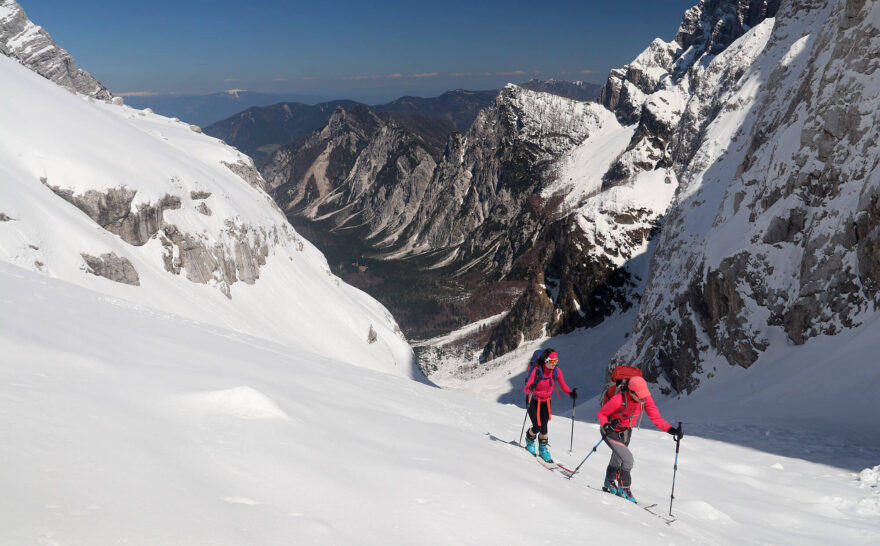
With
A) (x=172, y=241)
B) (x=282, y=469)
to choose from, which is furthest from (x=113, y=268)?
(x=282, y=469)

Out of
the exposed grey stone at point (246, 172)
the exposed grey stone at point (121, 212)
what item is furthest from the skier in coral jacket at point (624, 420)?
the exposed grey stone at point (246, 172)

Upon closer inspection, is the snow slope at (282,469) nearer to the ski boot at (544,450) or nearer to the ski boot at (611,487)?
the ski boot at (611,487)

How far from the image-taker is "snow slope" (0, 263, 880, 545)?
5.85m

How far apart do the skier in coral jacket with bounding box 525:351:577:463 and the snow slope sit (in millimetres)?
650

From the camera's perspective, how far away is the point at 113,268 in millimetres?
45031

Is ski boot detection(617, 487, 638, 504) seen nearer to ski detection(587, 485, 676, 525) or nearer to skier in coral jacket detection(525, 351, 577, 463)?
ski detection(587, 485, 676, 525)

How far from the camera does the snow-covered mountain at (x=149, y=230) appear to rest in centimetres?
4278

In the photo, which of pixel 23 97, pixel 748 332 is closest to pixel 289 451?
pixel 748 332

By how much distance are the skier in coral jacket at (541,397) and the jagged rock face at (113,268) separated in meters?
43.2

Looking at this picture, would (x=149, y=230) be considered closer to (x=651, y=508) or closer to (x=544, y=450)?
(x=544, y=450)

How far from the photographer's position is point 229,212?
70.2 m

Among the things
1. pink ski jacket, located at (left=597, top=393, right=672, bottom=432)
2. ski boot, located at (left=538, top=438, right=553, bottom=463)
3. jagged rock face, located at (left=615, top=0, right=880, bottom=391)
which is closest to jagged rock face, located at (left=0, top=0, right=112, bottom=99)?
jagged rock face, located at (left=615, top=0, right=880, bottom=391)

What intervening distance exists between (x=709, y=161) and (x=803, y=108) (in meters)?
37.7

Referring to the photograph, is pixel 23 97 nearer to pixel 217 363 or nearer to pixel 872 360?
pixel 217 363
